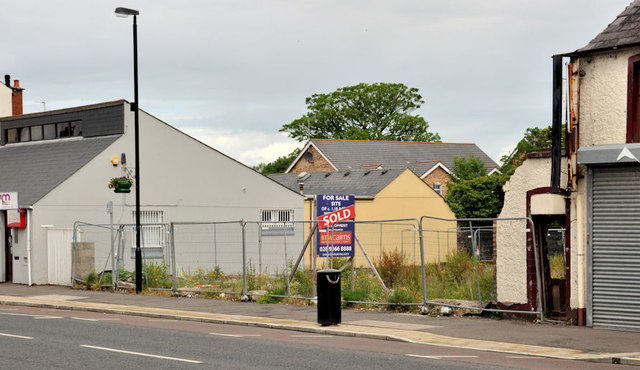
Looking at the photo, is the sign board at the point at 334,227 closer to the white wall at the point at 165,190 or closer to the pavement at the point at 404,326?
the pavement at the point at 404,326

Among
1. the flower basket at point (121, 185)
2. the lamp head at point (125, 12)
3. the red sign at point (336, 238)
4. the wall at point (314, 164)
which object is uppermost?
the lamp head at point (125, 12)

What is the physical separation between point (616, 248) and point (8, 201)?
2151 cm

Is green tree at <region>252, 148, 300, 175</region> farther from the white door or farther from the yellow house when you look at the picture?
the white door

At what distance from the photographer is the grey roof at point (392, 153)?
231 feet

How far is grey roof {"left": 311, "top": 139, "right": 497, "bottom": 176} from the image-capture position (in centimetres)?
7038

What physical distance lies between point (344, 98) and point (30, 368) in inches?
3310

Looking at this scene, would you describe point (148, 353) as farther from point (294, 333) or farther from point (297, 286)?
point (297, 286)

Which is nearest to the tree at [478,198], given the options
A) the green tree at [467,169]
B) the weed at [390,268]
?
the green tree at [467,169]

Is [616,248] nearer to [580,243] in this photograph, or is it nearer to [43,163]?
[580,243]

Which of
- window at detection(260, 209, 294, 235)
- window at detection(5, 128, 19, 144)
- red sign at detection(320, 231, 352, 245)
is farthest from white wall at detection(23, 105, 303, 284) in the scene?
red sign at detection(320, 231, 352, 245)

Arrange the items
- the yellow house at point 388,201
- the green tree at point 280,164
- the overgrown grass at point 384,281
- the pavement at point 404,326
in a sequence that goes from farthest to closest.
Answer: the green tree at point 280,164, the yellow house at point 388,201, the overgrown grass at point 384,281, the pavement at point 404,326

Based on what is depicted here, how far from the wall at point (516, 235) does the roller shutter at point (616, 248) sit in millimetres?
1244

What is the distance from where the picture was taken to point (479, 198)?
55.2 metres

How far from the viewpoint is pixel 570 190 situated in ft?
55.1
